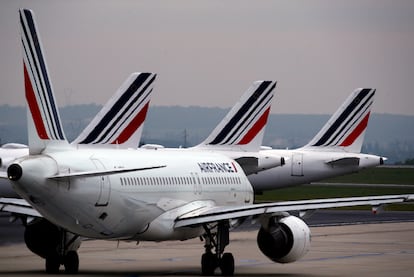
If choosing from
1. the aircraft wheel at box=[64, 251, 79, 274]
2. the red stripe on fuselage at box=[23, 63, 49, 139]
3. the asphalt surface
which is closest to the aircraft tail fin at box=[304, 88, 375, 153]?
the asphalt surface

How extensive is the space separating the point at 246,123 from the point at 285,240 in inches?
1221

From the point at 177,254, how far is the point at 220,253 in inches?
326

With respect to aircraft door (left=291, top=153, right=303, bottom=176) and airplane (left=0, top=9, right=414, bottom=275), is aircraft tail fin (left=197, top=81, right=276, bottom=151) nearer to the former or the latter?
aircraft door (left=291, top=153, right=303, bottom=176)

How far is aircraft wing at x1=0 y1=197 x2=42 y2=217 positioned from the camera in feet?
126

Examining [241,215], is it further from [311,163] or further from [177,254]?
[311,163]

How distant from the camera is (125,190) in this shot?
37.0m

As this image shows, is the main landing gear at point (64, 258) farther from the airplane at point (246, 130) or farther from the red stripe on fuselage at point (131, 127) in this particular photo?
the airplane at point (246, 130)

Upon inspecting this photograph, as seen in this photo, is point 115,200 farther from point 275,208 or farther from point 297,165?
point 297,165

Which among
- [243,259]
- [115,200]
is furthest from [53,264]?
[243,259]

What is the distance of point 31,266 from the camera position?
40.5 m

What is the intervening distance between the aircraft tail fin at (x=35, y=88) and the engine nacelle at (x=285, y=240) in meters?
7.28

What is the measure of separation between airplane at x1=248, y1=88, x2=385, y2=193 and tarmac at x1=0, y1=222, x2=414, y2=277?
23845 mm

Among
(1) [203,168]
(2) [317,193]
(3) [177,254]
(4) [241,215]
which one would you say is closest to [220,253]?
(4) [241,215]

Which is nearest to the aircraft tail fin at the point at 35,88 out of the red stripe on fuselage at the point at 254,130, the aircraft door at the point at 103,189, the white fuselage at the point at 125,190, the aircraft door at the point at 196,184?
the white fuselage at the point at 125,190
